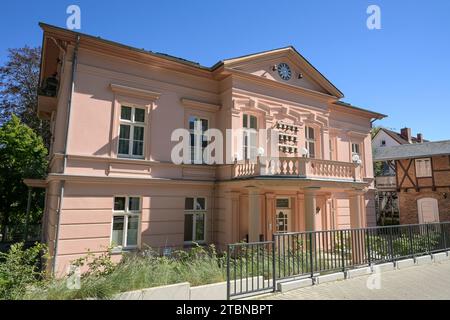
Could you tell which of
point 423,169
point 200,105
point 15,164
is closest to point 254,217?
point 200,105

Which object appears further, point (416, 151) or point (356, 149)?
point (416, 151)

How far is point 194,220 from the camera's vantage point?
11.6 metres

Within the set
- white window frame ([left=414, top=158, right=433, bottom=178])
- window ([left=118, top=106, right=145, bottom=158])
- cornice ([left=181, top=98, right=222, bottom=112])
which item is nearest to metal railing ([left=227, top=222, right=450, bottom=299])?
window ([left=118, top=106, right=145, bottom=158])

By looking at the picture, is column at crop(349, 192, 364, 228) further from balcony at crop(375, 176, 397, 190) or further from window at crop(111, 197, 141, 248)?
balcony at crop(375, 176, 397, 190)

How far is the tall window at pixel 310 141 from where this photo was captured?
576 inches

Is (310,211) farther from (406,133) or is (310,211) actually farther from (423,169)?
(406,133)

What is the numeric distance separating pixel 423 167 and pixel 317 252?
19265 mm

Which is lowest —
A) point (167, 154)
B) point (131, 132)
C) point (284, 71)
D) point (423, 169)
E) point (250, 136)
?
point (167, 154)

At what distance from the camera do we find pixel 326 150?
1470 centimetres

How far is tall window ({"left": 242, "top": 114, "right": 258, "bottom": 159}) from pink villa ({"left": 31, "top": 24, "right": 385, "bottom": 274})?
5 cm

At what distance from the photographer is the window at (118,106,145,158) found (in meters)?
10.6
